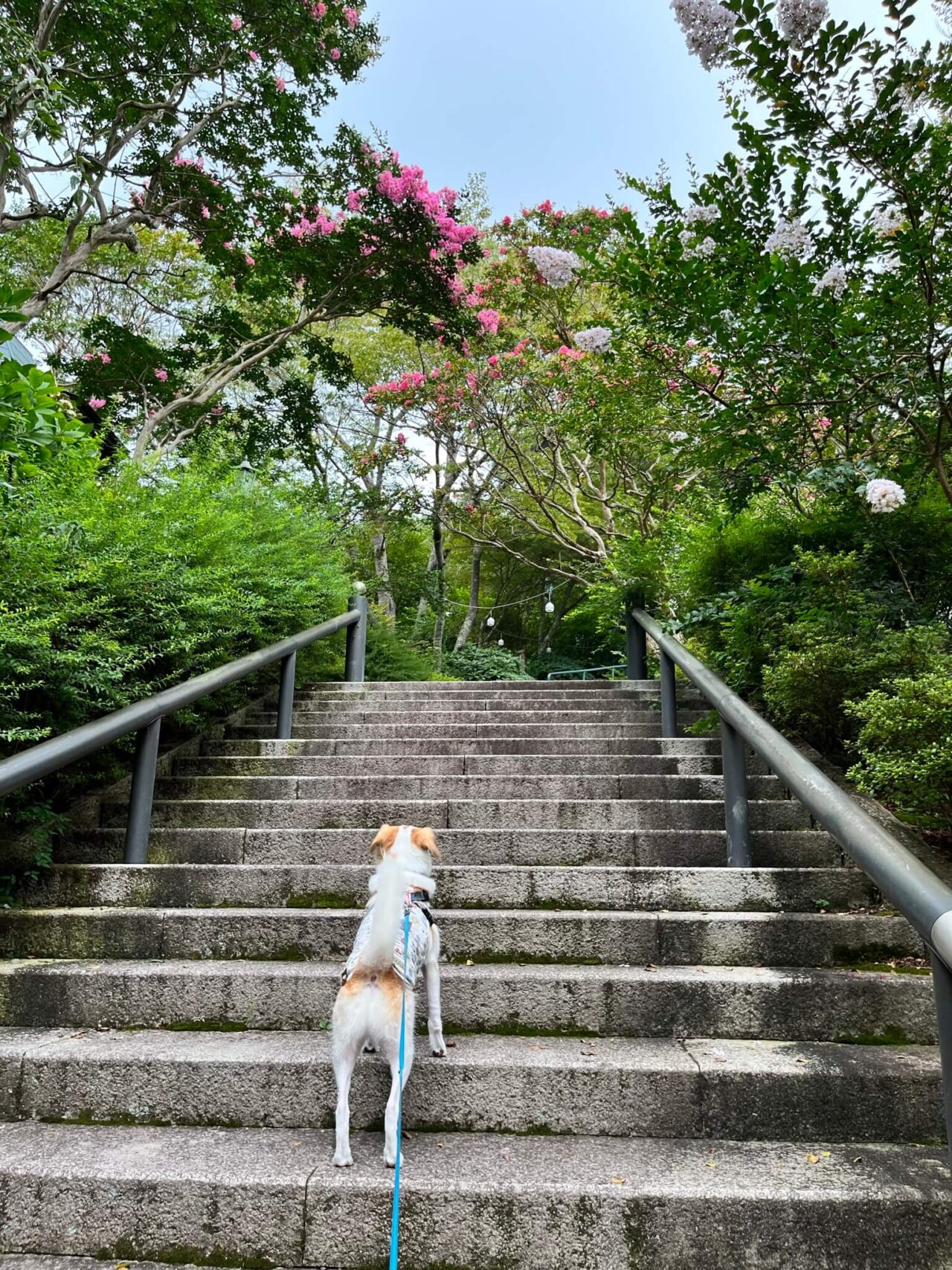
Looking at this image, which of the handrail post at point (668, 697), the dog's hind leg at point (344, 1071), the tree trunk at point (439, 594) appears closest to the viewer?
the dog's hind leg at point (344, 1071)

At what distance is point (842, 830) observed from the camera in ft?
6.95

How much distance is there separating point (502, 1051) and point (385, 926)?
2.16ft

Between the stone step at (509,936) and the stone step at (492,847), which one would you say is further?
the stone step at (492,847)

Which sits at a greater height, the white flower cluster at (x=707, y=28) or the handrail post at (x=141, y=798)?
the white flower cluster at (x=707, y=28)

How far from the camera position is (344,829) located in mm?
3523

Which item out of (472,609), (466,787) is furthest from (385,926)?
(472,609)

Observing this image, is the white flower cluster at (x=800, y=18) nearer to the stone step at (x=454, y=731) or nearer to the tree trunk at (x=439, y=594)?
the stone step at (x=454, y=731)

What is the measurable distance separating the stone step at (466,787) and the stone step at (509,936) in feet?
3.23

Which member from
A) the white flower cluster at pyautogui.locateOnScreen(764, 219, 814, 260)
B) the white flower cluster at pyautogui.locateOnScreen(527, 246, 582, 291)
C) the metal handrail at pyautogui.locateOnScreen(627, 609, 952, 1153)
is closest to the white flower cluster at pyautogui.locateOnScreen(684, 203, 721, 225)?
the white flower cluster at pyautogui.locateOnScreen(764, 219, 814, 260)

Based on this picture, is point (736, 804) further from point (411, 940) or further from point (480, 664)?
point (480, 664)

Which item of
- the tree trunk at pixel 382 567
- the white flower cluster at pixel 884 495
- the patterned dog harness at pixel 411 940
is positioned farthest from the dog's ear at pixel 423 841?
the tree trunk at pixel 382 567

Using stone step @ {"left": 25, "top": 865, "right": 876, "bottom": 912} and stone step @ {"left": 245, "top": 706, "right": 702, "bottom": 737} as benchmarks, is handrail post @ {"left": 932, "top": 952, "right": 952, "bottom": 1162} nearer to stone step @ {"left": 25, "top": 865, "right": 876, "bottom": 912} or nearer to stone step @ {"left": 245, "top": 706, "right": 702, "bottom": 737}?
stone step @ {"left": 25, "top": 865, "right": 876, "bottom": 912}

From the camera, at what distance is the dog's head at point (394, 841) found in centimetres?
245

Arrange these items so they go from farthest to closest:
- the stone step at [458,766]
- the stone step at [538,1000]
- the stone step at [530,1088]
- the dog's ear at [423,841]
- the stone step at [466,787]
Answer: the stone step at [458,766] < the stone step at [466,787] < the dog's ear at [423,841] < the stone step at [538,1000] < the stone step at [530,1088]
